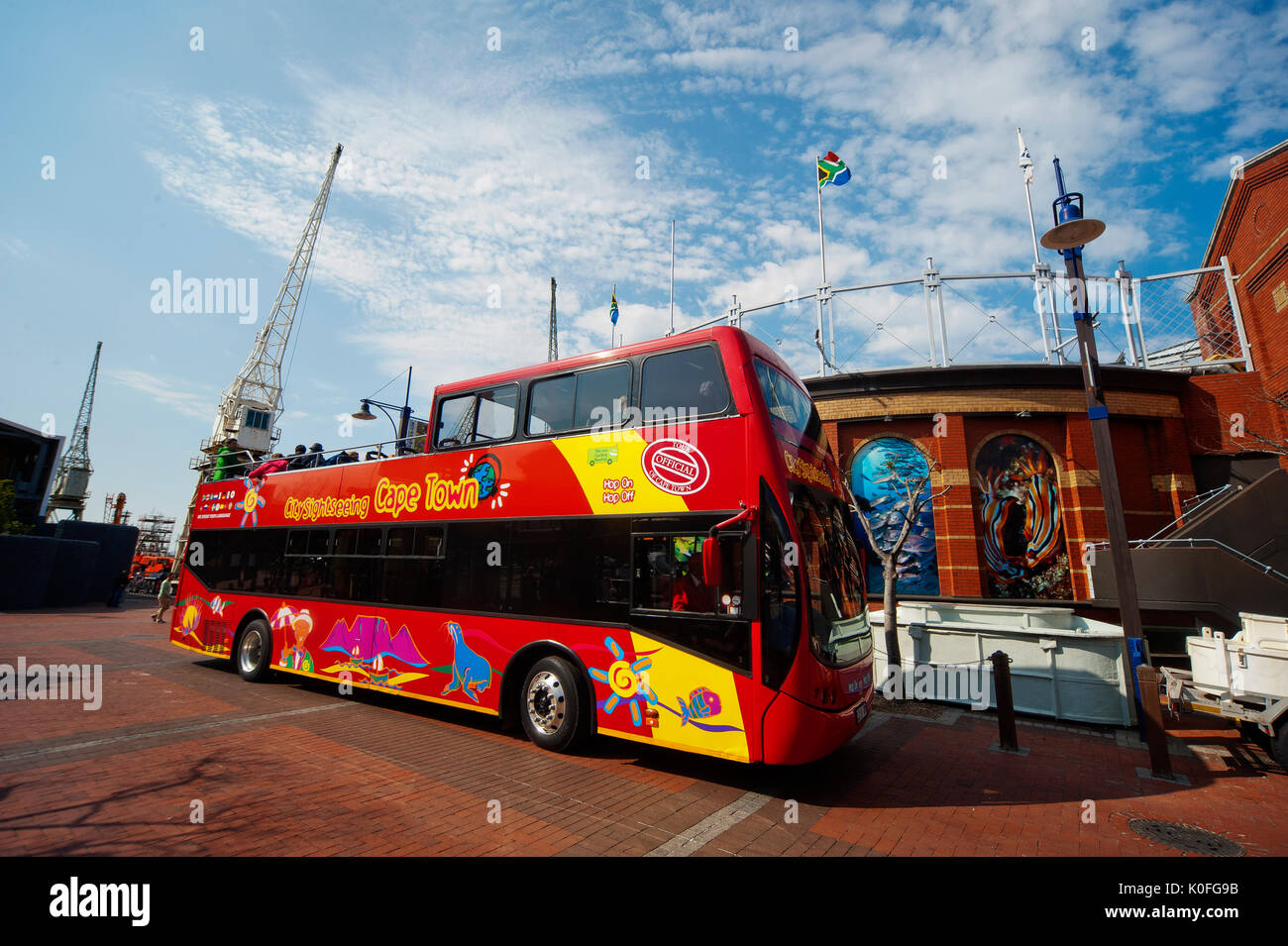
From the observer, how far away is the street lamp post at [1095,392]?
7.19 m

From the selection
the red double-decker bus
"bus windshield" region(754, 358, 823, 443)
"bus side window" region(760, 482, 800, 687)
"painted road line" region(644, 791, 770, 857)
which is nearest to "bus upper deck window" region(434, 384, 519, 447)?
the red double-decker bus

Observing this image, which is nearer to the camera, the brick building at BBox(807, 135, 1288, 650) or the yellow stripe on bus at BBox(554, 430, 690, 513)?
the yellow stripe on bus at BBox(554, 430, 690, 513)

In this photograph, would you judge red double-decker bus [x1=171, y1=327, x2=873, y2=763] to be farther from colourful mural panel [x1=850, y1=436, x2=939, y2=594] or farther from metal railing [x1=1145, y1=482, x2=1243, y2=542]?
metal railing [x1=1145, y1=482, x2=1243, y2=542]

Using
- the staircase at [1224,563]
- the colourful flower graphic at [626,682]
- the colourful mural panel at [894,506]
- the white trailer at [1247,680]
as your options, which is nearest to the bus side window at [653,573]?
the colourful flower graphic at [626,682]

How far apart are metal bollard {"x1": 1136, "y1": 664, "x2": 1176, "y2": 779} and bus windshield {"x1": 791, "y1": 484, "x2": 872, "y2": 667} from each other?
3.10 meters

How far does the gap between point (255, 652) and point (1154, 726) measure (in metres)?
13.2

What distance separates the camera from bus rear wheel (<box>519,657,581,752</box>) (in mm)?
6051

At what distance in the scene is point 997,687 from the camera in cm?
723

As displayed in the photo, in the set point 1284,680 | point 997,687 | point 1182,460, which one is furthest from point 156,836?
point 1182,460

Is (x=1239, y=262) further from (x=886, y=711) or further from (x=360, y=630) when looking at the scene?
(x=360, y=630)

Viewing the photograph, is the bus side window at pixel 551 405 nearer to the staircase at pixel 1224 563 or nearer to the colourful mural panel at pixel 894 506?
the colourful mural panel at pixel 894 506

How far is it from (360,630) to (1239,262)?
27630mm

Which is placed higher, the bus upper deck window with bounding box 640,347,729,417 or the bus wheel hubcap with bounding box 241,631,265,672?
the bus upper deck window with bounding box 640,347,729,417

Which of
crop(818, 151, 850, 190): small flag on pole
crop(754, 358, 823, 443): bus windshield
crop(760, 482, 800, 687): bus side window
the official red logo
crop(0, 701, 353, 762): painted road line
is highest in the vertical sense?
crop(818, 151, 850, 190): small flag on pole
